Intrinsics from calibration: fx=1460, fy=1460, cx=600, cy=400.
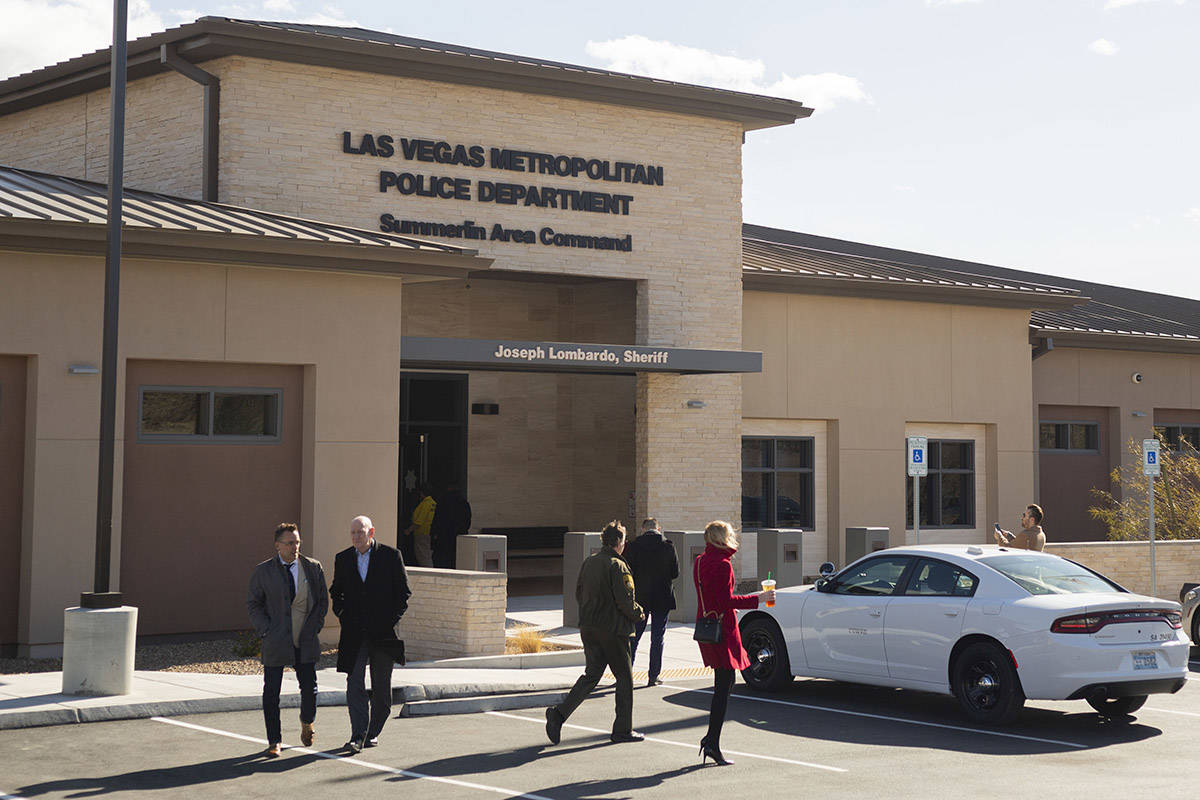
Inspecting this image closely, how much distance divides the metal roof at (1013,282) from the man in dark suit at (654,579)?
35.3 ft

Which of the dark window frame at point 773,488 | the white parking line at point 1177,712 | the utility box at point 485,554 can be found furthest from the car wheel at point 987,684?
the dark window frame at point 773,488

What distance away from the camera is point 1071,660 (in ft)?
40.2

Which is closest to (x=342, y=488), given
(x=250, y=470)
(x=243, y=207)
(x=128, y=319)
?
(x=250, y=470)

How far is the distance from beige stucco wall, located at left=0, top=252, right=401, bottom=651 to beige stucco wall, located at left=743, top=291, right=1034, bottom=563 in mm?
Result: 9159

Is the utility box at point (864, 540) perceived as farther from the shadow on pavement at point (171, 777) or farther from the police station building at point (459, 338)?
the shadow on pavement at point (171, 777)

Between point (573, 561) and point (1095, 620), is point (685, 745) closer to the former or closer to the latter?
point (1095, 620)

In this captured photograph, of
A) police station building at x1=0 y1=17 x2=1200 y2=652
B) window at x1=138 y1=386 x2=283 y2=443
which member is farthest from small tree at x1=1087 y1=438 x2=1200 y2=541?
window at x1=138 y1=386 x2=283 y2=443

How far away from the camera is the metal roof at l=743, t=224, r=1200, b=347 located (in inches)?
1099

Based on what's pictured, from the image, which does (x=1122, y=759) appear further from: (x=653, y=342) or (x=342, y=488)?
(x=653, y=342)

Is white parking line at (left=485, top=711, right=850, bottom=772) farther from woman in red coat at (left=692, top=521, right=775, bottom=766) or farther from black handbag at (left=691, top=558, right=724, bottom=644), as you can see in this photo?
black handbag at (left=691, top=558, right=724, bottom=644)

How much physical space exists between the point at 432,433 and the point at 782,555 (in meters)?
8.43

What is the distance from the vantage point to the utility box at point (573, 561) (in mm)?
18891

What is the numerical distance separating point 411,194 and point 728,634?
39.8ft

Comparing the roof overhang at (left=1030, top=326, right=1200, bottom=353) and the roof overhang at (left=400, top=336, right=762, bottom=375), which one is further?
the roof overhang at (left=1030, top=326, right=1200, bottom=353)
